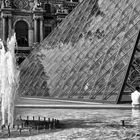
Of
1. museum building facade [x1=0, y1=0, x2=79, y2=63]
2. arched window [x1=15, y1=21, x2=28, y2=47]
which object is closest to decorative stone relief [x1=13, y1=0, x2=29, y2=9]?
museum building facade [x1=0, y1=0, x2=79, y2=63]

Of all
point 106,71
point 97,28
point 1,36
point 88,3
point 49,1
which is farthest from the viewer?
point 49,1

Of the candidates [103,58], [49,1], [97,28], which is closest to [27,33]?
[49,1]

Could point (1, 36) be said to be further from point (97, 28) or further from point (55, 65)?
point (97, 28)

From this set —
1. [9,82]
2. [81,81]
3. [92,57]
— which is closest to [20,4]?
[92,57]

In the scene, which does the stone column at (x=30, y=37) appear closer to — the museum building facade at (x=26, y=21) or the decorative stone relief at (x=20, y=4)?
the museum building facade at (x=26, y=21)

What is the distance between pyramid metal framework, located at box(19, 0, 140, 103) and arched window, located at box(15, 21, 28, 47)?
16905mm

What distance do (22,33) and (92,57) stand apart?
26.7 metres

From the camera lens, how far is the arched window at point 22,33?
4284 cm

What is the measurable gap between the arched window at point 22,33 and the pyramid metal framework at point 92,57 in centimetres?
1690

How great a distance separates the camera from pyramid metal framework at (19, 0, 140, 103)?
1503cm

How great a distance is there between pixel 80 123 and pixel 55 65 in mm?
13692

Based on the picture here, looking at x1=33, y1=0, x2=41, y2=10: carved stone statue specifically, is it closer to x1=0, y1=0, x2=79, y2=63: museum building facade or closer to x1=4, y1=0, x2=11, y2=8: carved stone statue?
x1=0, y1=0, x2=79, y2=63: museum building facade

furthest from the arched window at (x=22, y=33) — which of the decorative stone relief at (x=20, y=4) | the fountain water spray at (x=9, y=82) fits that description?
the fountain water spray at (x=9, y=82)

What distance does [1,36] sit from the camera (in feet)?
136
